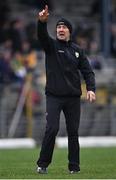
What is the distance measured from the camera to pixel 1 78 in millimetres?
21250

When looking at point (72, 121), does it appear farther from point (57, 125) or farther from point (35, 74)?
point (35, 74)

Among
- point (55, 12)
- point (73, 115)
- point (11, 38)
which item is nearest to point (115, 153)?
point (73, 115)

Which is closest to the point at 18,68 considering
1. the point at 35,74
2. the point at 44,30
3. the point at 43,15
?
the point at 35,74

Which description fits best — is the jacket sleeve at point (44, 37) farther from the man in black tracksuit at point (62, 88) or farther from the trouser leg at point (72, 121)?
the trouser leg at point (72, 121)

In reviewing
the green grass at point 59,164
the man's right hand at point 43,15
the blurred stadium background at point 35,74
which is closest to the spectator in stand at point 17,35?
the blurred stadium background at point 35,74

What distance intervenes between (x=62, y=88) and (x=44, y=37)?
0.75m

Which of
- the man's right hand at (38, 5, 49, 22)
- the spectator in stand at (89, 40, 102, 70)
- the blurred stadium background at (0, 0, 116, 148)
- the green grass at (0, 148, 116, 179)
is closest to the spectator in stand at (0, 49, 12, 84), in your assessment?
the blurred stadium background at (0, 0, 116, 148)

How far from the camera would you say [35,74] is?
21.8 m

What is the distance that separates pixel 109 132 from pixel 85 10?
8593 mm

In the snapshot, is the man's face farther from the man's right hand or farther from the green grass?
the green grass

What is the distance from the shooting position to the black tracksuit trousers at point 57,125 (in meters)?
11.9

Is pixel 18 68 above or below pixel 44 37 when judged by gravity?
below

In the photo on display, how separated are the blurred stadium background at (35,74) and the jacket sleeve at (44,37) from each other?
7696 mm

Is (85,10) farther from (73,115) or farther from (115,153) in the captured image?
(73,115)
